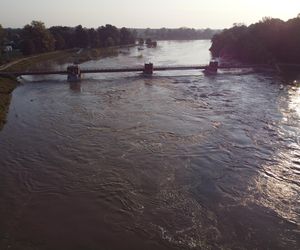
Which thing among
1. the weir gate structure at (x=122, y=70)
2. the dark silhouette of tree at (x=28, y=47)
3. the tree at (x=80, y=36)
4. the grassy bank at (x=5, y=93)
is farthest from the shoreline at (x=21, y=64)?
the tree at (x=80, y=36)

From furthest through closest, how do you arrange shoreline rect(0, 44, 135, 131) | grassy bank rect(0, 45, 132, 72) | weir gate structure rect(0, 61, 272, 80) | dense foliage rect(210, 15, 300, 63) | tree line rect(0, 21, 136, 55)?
tree line rect(0, 21, 136, 55) → dense foliage rect(210, 15, 300, 63) → grassy bank rect(0, 45, 132, 72) → weir gate structure rect(0, 61, 272, 80) → shoreline rect(0, 44, 135, 131)

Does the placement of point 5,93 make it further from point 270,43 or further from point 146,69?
point 270,43

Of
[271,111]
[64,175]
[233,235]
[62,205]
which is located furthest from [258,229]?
[271,111]

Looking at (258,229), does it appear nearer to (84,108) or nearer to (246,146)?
(246,146)

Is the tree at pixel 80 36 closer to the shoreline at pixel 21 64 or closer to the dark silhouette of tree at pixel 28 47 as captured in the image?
the shoreline at pixel 21 64

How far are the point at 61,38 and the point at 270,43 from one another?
176ft

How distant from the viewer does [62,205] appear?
14273 millimetres

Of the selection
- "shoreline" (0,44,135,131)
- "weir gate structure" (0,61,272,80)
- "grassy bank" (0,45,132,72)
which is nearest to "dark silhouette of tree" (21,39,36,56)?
"shoreline" (0,44,135,131)

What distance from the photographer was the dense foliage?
200 ft

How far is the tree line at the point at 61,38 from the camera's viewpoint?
71.4 meters

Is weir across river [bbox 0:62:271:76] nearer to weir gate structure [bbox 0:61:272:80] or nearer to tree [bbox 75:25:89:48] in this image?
weir gate structure [bbox 0:61:272:80]

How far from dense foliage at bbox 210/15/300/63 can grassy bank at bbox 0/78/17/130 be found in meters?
45.0

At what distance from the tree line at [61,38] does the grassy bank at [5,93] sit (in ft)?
55.3

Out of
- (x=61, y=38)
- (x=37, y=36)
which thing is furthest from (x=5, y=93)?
(x=61, y=38)
